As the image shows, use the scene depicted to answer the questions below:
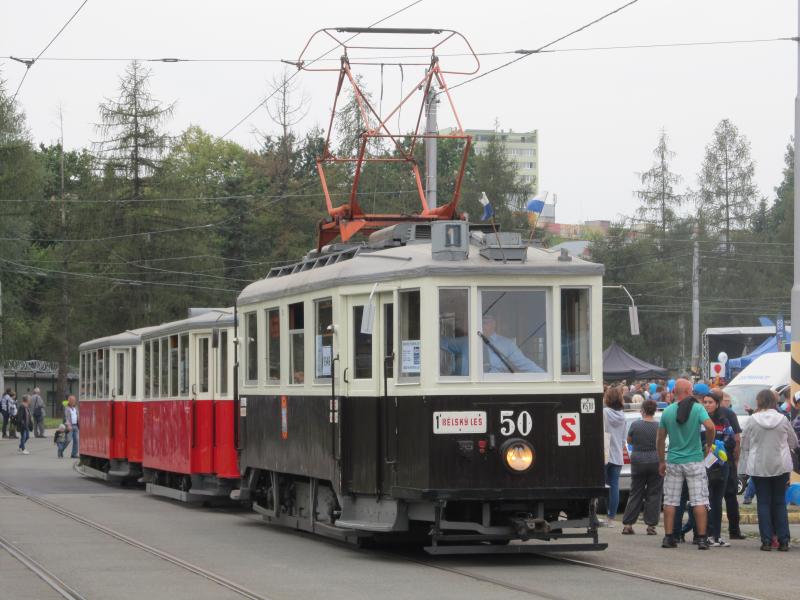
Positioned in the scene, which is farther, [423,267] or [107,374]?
[107,374]

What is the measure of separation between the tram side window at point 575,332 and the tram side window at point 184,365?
9.71 metres

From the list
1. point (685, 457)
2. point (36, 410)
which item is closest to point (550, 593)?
point (685, 457)

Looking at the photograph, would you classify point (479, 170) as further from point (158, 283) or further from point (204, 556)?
point (204, 556)

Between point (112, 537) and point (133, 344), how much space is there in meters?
10.3

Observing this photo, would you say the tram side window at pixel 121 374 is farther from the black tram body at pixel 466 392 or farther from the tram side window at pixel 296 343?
the black tram body at pixel 466 392

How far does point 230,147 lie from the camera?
87.0 meters

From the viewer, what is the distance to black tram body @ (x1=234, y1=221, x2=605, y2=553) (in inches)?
505

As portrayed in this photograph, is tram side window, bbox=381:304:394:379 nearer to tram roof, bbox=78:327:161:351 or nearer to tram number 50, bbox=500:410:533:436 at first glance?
tram number 50, bbox=500:410:533:436

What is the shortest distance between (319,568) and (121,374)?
49.1 ft

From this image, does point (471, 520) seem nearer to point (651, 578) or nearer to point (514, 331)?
point (514, 331)

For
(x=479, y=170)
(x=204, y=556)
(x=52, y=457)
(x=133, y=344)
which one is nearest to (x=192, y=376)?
(x=133, y=344)

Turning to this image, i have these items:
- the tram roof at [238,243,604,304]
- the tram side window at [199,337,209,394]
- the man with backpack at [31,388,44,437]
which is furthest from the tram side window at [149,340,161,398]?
the man with backpack at [31,388,44,437]

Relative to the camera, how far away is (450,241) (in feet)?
43.3

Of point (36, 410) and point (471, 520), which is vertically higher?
point (36, 410)
